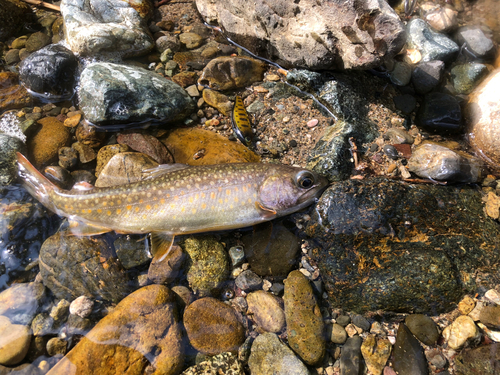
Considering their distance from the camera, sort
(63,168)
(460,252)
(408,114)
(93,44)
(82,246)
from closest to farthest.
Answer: (460,252) → (82,246) → (63,168) → (408,114) → (93,44)

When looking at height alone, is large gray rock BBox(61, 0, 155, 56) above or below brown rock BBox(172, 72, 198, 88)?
above

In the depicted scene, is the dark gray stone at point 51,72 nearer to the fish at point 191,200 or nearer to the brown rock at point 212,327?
the fish at point 191,200

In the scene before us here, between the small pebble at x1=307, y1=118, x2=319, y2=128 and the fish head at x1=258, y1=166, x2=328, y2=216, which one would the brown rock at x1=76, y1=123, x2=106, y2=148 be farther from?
the small pebble at x1=307, y1=118, x2=319, y2=128

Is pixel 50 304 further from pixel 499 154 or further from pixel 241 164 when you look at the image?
pixel 499 154

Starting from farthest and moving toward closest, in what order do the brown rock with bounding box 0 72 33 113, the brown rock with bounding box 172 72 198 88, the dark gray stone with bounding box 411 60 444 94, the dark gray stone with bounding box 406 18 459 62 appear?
the brown rock with bounding box 172 72 198 88 < the dark gray stone with bounding box 406 18 459 62 < the brown rock with bounding box 0 72 33 113 < the dark gray stone with bounding box 411 60 444 94

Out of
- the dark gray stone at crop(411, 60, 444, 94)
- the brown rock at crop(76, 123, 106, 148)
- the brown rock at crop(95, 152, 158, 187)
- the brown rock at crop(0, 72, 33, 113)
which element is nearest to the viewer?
the brown rock at crop(95, 152, 158, 187)

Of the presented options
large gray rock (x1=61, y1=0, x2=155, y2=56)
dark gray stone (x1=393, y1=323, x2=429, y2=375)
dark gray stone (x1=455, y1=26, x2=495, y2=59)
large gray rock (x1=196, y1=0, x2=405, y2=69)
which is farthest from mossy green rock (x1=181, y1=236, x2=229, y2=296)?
dark gray stone (x1=455, y1=26, x2=495, y2=59)

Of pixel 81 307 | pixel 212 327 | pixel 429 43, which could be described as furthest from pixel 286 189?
pixel 429 43

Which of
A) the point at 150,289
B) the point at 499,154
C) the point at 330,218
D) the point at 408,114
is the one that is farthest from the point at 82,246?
the point at 499,154

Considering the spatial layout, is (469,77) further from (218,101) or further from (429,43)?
(218,101)
